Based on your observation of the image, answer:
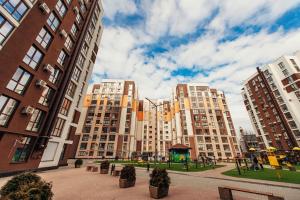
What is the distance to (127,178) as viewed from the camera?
9922mm

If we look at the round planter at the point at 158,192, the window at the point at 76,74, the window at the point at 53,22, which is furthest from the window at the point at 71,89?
the round planter at the point at 158,192

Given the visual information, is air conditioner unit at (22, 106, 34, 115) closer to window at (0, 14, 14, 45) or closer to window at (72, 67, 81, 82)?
window at (0, 14, 14, 45)

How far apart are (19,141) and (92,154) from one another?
4532cm

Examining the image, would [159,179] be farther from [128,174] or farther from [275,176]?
[275,176]

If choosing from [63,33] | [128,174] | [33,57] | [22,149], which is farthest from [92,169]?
[63,33]

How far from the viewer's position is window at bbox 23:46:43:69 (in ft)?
52.7

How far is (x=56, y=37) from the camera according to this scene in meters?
20.2

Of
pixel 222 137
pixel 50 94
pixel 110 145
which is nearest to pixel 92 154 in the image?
pixel 110 145

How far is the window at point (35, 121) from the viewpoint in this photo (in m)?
17.2

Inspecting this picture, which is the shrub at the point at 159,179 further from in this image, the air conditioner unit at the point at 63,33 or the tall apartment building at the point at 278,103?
the tall apartment building at the point at 278,103

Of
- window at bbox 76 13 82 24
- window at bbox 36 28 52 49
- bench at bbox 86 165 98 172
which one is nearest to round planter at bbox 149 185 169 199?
bench at bbox 86 165 98 172

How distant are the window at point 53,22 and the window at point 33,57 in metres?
4.57

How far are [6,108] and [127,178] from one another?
14.2 meters

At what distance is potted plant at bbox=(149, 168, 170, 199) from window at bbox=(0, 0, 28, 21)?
64.4ft
